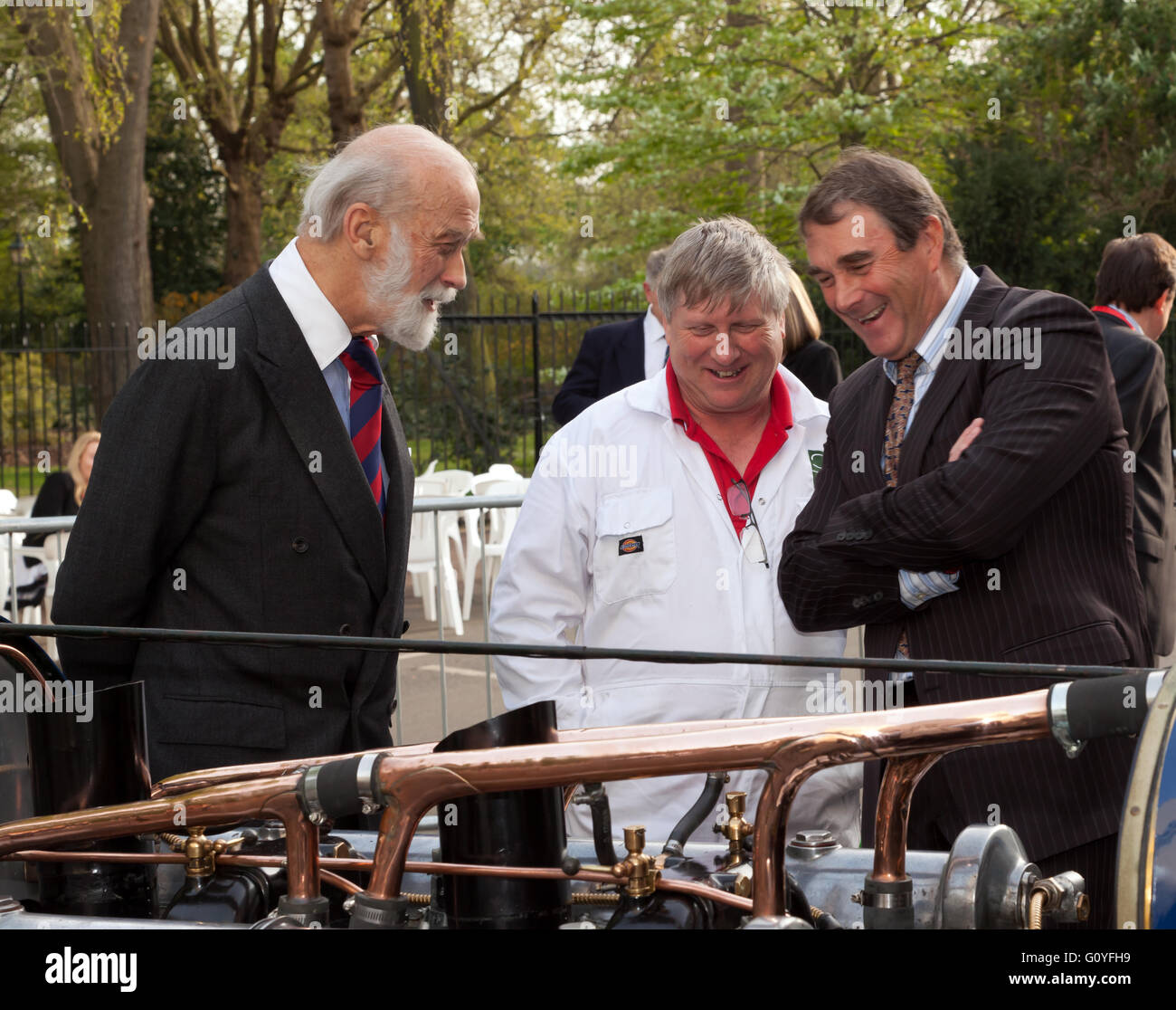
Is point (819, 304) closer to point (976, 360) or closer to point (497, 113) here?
point (497, 113)

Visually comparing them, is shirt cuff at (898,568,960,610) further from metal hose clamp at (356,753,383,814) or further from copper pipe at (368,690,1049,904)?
metal hose clamp at (356,753,383,814)

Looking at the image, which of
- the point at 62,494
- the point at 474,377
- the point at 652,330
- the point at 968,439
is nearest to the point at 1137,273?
the point at 652,330

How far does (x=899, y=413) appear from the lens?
91.7 inches

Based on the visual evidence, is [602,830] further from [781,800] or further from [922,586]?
[922,586]

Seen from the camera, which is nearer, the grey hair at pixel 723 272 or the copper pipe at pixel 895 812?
the copper pipe at pixel 895 812

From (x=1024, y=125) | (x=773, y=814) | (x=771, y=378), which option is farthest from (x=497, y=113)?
(x=773, y=814)

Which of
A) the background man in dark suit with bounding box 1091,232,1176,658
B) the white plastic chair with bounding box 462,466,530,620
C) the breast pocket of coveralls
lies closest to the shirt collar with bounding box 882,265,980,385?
the breast pocket of coveralls

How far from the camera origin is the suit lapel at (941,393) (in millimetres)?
2227

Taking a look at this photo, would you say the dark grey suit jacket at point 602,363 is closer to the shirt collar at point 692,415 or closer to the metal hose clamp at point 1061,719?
the shirt collar at point 692,415

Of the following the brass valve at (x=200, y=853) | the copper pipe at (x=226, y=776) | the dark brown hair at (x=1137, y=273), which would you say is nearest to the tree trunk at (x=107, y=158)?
the dark brown hair at (x=1137, y=273)

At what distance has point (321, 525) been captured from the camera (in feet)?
7.48

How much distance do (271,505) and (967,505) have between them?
3.65 feet

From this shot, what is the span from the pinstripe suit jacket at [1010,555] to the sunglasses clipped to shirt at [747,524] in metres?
0.15
